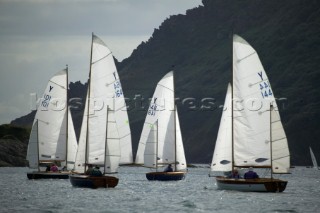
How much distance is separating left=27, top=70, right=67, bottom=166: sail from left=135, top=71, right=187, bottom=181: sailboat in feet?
39.2

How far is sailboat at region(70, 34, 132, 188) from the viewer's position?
7706cm

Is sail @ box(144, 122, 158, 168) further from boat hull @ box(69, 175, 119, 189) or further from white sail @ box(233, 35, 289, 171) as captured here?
white sail @ box(233, 35, 289, 171)

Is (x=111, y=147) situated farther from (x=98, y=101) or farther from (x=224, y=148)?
(x=224, y=148)

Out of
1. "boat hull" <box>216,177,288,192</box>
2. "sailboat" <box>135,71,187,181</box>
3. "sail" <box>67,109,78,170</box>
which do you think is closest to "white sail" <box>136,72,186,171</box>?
"sailboat" <box>135,71,187,181</box>

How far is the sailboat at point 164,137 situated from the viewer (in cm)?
10862

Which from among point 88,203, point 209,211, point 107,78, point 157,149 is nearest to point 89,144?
point 107,78

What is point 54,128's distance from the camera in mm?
103625

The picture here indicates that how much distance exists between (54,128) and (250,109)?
34668mm

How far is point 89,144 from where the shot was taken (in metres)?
79.6

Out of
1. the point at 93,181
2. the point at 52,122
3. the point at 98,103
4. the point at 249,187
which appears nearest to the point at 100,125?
the point at 98,103

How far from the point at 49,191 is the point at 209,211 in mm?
25368

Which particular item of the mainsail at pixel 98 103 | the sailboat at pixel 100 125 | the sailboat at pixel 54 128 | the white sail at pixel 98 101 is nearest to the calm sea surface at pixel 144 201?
the sailboat at pixel 100 125

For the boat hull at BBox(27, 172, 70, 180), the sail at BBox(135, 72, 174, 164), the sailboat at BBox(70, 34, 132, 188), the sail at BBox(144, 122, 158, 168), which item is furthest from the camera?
the sail at BBox(135, 72, 174, 164)

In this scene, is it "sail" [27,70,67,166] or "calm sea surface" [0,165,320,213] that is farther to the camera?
"sail" [27,70,67,166]
